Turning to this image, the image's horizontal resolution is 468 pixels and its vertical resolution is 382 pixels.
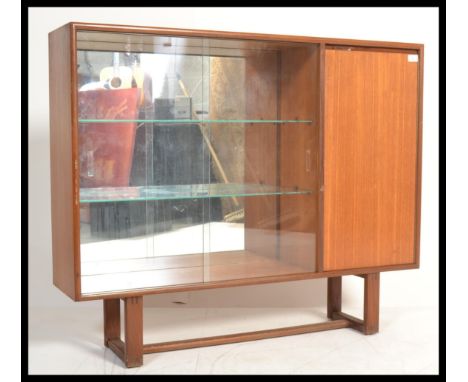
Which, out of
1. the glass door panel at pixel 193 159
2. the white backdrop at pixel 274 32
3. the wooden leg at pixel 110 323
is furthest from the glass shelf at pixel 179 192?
the white backdrop at pixel 274 32

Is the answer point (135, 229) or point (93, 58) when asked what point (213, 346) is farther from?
point (93, 58)

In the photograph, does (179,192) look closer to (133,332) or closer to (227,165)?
(227,165)

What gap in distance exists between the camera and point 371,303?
470cm

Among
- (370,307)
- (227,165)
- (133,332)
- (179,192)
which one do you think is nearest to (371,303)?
(370,307)

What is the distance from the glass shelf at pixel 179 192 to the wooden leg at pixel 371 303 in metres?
0.72

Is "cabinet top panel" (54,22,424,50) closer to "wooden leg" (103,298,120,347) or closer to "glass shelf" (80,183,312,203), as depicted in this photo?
"glass shelf" (80,183,312,203)

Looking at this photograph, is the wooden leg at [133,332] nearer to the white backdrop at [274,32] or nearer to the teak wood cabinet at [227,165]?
the teak wood cabinet at [227,165]

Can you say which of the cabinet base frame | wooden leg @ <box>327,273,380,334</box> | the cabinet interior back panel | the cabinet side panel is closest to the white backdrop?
the cabinet base frame

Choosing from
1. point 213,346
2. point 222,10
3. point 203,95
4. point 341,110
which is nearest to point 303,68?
point 341,110

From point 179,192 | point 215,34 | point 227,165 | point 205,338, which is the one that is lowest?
point 205,338

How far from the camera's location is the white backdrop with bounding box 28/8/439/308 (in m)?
5.16

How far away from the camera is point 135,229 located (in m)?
4.33

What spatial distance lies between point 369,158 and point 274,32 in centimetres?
135

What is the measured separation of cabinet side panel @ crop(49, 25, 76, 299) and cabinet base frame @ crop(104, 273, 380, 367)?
38 cm
